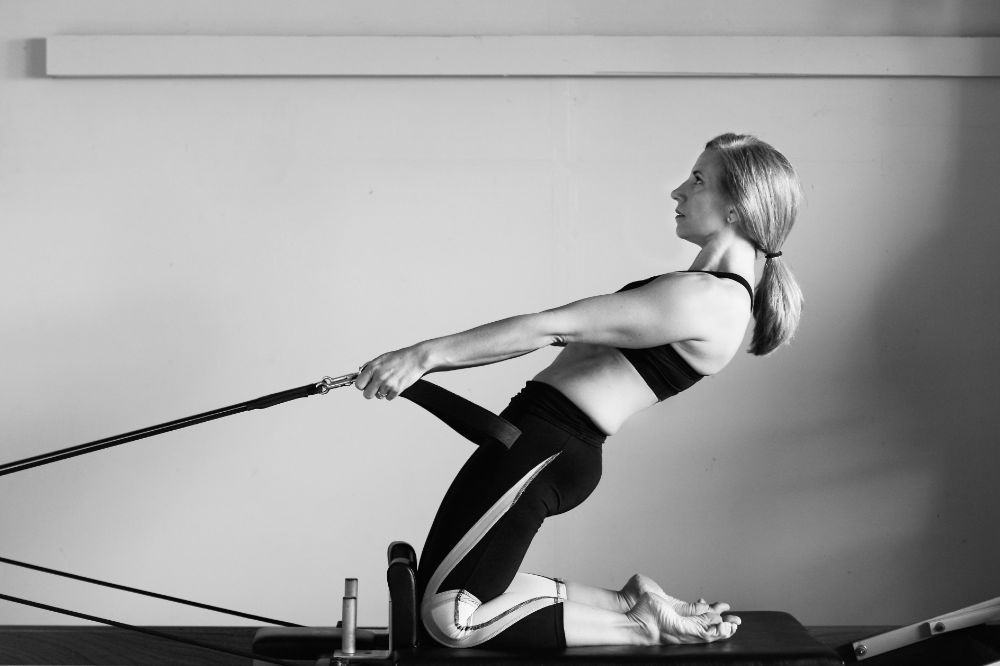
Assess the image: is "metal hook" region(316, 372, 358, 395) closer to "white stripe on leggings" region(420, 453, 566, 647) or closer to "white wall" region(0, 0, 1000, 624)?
"white stripe on leggings" region(420, 453, 566, 647)

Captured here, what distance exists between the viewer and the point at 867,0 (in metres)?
2.96

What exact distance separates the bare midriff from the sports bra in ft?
0.04

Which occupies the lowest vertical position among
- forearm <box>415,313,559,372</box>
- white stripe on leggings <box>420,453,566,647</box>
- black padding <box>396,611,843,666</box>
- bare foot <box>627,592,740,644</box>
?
black padding <box>396,611,843,666</box>

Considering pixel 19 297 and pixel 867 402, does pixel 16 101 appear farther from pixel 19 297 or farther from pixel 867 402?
pixel 867 402

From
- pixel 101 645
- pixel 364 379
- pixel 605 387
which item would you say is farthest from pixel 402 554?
pixel 101 645

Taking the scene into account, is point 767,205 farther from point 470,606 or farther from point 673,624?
point 470,606

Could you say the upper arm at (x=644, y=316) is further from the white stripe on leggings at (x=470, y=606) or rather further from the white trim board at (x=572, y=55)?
the white trim board at (x=572, y=55)

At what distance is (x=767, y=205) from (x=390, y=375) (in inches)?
31.5

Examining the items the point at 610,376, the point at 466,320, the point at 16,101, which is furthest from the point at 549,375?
the point at 16,101

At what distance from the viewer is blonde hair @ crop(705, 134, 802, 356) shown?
6.18 ft

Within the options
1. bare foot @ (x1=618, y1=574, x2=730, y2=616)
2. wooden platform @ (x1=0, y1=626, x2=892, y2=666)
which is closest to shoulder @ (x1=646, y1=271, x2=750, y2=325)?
bare foot @ (x1=618, y1=574, x2=730, y2=616)

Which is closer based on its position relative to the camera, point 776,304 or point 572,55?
point 776,304

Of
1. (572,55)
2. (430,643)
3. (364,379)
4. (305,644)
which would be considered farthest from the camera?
(572,55)

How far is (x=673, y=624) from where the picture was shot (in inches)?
71.7
